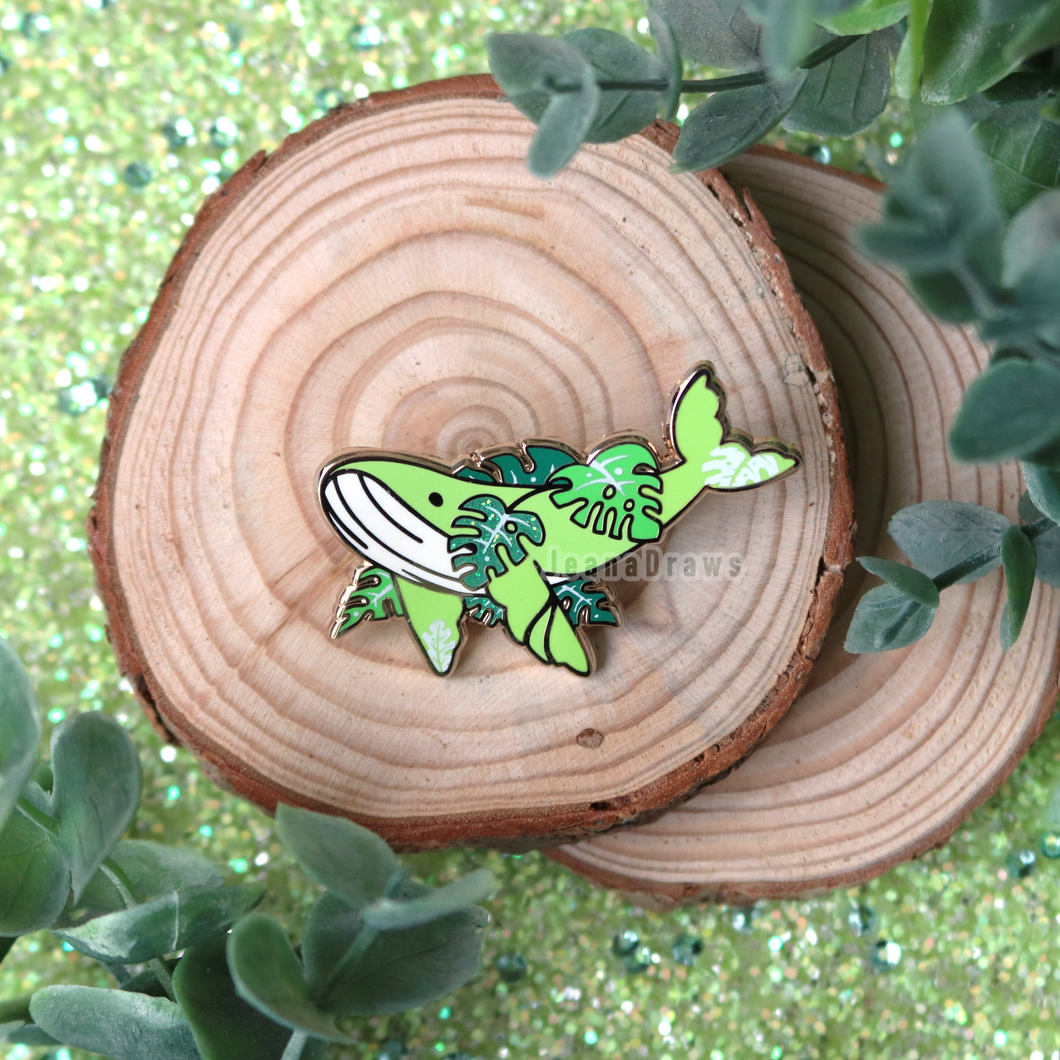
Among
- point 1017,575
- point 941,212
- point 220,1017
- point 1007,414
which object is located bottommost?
point 220,1017

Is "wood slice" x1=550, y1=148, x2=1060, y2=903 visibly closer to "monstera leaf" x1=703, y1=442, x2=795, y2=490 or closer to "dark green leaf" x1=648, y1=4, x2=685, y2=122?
"monstera leaf" x1=703, y1=442, x2=795, y2=490

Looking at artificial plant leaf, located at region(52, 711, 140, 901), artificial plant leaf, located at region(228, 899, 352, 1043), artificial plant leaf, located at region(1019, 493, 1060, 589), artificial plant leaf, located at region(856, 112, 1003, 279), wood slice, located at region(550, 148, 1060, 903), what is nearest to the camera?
artificial plant leaf, located at region(856, 112, 1003, 279)

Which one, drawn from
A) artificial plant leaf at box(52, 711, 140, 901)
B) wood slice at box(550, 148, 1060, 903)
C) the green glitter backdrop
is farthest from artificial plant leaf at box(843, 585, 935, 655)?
artificial plant leaf at box(52, 711, 140, 901)

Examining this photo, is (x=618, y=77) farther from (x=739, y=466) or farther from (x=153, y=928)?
(x=153, y=928)

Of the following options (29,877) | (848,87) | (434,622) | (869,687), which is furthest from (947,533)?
(29,877)

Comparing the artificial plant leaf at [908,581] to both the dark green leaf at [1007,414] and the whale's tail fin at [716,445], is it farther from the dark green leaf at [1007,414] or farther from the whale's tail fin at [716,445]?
the dark green leaf at [1007,414]

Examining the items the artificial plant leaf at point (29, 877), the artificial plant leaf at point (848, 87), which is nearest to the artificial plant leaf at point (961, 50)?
the artificial plant leaf at point (848, 87)

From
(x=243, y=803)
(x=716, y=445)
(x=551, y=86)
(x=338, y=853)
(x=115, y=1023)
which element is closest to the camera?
(x=551, y=86)
